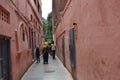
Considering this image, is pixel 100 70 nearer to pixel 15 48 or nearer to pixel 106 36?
pixel 106 36

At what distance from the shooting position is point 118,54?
12.9 ft

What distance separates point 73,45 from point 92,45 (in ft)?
13.6

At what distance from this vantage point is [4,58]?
857 centimetres

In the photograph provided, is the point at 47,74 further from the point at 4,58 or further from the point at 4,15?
the point at 4,15

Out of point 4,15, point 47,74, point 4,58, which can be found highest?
point 4,15

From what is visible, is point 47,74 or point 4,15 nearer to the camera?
point 4,15

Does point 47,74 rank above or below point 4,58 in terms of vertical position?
below

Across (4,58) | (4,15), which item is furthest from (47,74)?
(4,15)

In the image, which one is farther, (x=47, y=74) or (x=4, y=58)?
(x=47, y=74)

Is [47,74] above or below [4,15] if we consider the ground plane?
below

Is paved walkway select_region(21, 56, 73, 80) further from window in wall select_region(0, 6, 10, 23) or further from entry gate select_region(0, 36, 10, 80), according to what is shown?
window in wall select_region(0, 6, 10, 23)

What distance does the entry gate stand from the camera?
8.12 meters

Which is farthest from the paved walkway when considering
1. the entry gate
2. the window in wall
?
the window in wall

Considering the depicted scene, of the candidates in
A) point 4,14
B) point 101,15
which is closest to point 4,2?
point 4,14
